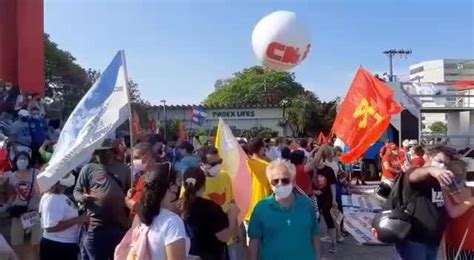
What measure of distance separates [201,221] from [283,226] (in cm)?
63

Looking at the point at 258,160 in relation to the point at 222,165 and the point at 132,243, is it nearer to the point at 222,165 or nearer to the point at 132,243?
the point at 222,165

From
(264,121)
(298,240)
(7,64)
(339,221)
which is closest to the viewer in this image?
(298,240)

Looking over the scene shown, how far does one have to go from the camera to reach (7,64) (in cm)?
2114

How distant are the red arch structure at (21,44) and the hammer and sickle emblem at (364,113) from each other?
46.9 feet

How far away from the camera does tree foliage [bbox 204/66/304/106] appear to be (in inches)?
3130

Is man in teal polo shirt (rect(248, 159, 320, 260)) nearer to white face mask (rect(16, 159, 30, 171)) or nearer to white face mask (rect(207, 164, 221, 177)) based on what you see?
white face mask (rect(207, 164, 221, 177))

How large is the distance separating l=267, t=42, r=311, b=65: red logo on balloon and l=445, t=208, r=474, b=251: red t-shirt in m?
4.31

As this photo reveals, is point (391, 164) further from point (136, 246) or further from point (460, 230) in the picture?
point (136, 246)

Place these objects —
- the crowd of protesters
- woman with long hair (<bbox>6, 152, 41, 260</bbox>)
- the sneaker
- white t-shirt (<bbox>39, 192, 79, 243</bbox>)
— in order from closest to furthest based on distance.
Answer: the crowd of protesters → white t-shirt (<bbox>39, 192, 79, 243</bbox>) → woman with long hair (<bbox>6, 152, 41, 260</bbox>) → the sneaker

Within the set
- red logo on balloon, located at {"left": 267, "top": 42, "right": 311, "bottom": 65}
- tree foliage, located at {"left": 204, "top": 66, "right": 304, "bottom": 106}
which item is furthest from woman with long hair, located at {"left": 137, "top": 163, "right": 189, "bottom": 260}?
tree foliage, located at {"left": 204, "top": 66, "right": 304, "bottom": 106}

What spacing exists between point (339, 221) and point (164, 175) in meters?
6.88

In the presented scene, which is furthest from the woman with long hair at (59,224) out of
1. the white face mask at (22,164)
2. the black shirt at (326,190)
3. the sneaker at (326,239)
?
the sneaker at (326,239)

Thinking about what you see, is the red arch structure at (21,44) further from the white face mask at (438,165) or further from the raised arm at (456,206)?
the raised arm at (456,206)

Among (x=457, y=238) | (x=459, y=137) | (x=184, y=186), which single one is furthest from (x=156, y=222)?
(x=459, y=137)
